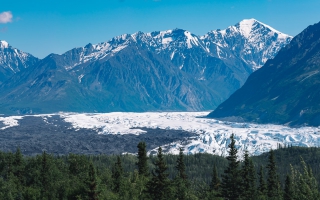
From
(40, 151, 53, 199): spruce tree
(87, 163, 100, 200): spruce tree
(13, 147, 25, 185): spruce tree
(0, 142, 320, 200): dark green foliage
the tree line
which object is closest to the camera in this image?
(87, 163, 100, 200): spruce tree

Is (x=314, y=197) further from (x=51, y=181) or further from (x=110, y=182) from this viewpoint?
(x=51, y=181)

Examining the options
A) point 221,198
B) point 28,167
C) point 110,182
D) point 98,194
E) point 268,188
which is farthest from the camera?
point 28,167

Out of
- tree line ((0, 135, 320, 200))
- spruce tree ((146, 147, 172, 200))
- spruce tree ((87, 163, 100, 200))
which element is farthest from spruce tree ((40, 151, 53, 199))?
spruce tree ((87, 163, 100, 200))

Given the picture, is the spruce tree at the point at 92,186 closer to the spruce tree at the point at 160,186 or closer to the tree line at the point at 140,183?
the tree line at the point at 140,183

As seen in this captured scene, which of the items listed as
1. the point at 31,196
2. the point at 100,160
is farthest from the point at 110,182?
the point at 100,160

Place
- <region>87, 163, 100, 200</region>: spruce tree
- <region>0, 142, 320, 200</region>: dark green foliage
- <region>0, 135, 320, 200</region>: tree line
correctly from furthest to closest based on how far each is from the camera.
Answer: <region>0, 135, 320, 200</region>: tree line < <region>0, 142, 320, 200</region>: dark green foliage < <region>87, 163, 100, 200</region>: spruce tree

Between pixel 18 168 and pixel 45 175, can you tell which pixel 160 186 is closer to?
pixel 45 175

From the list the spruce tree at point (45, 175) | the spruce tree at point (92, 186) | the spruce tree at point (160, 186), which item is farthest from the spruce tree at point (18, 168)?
the spruce tree at point (92, 186)

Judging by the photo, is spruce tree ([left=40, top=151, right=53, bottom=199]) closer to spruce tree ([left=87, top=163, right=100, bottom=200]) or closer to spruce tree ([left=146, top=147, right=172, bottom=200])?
spruce tree ([left=146, top=147, right=172, bottom=200])

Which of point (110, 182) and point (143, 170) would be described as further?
point (143, 170)

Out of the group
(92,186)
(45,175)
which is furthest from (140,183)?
(92,186)

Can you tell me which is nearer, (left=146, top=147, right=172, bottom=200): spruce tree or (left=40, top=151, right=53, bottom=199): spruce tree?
(left=146, top=147, right=172, bottom=200): spruce tree
